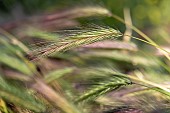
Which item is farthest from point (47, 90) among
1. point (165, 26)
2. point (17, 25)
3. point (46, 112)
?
point (165, 26)

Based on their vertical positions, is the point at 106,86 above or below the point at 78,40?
below

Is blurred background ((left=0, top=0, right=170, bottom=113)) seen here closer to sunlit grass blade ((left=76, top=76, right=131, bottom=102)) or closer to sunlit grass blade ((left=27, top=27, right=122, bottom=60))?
sunlit grass blade ((left=76, top=76, right=131, bottom=102))

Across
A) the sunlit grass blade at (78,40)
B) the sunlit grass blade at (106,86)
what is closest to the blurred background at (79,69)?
the sunlit grass blade at (106,86)

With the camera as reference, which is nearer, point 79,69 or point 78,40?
point 78,40

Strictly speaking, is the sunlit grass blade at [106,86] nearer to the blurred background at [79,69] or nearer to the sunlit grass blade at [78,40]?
the blurred background at [79,69]

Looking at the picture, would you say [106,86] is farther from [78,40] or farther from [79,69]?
[79,69]

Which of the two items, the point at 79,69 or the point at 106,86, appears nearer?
the point at 106,86

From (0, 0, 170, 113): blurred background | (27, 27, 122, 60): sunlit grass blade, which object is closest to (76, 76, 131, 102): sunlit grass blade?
(0, 0, 170, 113): blurred background

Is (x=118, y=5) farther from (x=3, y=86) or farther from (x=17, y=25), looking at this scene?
(x=3, y=86)

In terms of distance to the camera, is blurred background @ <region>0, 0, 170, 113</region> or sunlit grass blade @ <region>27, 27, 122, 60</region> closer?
sunlit grass blade @ <region>27, 27, 122, 60</region>

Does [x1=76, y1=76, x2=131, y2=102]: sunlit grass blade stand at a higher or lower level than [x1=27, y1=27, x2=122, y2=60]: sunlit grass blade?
lower

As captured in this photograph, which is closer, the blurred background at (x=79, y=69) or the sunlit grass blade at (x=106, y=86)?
the sunlit grass blade at (x=106, y=86)

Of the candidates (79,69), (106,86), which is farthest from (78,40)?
(79,69)
